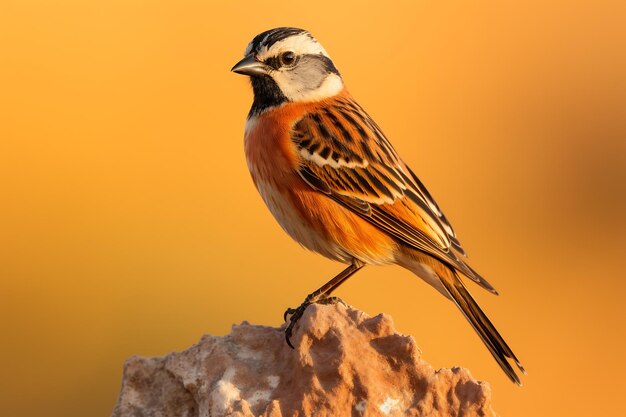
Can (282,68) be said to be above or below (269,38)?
below

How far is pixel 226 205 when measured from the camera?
10.8m

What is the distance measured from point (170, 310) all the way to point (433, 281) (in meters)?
4.23

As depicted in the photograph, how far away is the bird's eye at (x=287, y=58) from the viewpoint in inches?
263

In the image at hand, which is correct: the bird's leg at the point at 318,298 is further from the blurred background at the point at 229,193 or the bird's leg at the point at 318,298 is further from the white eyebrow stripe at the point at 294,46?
the blurred background at the point at 229,193

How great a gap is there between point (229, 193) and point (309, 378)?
6.35 m

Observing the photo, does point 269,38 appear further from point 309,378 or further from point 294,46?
point 309,378

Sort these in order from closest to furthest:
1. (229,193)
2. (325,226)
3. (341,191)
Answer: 1. (325,226)
2. (341,191)
3. (229,193)

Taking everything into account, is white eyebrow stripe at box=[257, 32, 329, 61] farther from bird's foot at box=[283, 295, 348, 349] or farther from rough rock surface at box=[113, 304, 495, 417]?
rough rock surface at box=[113, 304, 495, 417]

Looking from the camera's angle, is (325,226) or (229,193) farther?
(229,193)

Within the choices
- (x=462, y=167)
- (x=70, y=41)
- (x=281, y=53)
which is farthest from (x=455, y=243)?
(x=70, y=41)

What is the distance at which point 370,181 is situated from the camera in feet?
20.7

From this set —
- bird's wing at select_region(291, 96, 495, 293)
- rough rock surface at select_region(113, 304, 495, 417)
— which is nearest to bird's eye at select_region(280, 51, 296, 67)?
bird's wing at select_region(291, 96, 495, 293)

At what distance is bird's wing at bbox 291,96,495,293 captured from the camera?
6164mm

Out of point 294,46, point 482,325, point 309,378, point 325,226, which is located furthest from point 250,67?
point 309,378
